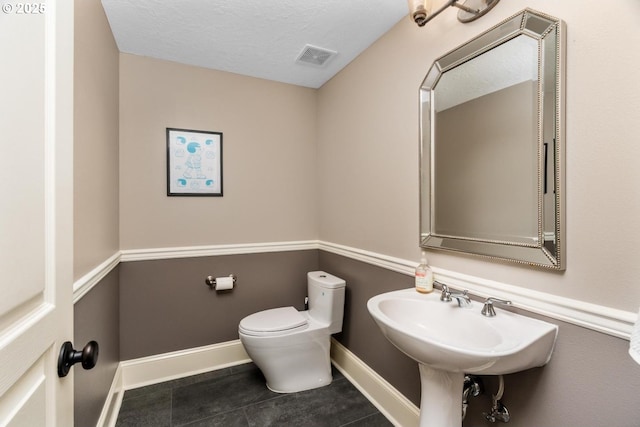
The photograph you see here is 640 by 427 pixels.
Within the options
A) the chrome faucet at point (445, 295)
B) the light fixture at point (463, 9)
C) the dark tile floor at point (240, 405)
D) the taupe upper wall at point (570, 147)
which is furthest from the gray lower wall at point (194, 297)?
the light fixture at point (463, 9)

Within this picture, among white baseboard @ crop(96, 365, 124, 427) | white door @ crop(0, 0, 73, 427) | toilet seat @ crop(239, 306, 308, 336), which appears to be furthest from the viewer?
toilet seat @ crop(239, 306, 308, 336)

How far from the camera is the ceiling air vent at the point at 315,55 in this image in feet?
6.57

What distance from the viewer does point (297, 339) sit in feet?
6.50

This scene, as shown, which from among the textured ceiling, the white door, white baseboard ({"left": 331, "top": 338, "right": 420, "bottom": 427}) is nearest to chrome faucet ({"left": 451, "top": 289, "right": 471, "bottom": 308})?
white baseboard ({"left": 331, "top": 338, "right": 420, "bottom": 427})

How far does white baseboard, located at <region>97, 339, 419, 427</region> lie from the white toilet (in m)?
0.22

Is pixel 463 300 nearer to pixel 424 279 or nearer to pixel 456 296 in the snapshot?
pixel 456 296

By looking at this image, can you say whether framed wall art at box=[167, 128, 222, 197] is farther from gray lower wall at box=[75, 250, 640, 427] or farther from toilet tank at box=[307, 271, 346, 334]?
toilet tank at box=[307, 271, 346, 334]

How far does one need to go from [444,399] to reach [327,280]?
113cm

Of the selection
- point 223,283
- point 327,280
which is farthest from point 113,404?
point 327,280

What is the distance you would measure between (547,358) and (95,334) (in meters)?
1.95

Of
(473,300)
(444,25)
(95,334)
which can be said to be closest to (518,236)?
(473,300)

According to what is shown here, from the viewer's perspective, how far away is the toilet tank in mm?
2111

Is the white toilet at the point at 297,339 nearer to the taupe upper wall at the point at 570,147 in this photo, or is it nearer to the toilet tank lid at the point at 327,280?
the toilet tank lid at the point at 327,280

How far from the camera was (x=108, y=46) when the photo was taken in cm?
173
